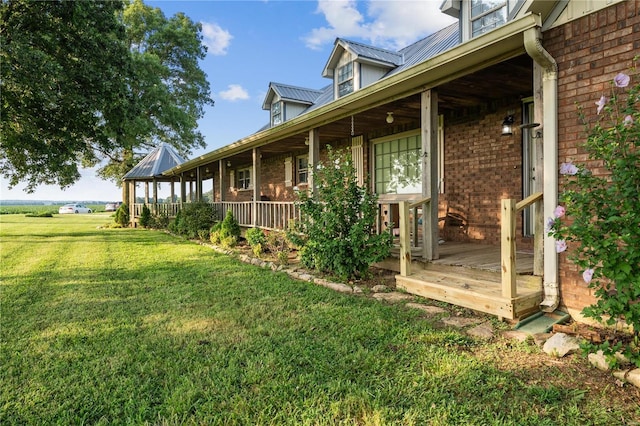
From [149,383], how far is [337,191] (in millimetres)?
3564

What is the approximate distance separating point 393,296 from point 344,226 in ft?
4.33

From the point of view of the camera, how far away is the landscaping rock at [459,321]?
3.79 metres

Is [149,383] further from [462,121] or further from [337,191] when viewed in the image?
[462,121]

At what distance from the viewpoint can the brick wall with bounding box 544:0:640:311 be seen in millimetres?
3270

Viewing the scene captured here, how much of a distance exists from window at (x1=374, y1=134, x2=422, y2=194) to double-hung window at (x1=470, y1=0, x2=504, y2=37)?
2305mm

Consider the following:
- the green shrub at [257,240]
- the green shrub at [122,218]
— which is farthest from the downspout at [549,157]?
the green shrub at [122,218]

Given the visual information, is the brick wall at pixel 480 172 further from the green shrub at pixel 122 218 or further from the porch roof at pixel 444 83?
the green shrub at pixel 122 218

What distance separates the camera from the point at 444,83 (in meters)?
5.06

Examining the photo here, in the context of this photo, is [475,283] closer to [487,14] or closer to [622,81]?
[622,81]

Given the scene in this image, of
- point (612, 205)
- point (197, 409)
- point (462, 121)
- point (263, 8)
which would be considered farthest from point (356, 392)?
point (263, 8)

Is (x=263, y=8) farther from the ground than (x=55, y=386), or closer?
farther from the ground

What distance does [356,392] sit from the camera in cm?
257

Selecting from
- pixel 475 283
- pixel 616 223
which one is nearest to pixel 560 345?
pixel 616 223

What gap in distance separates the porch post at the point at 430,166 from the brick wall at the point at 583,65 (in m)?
1.63
